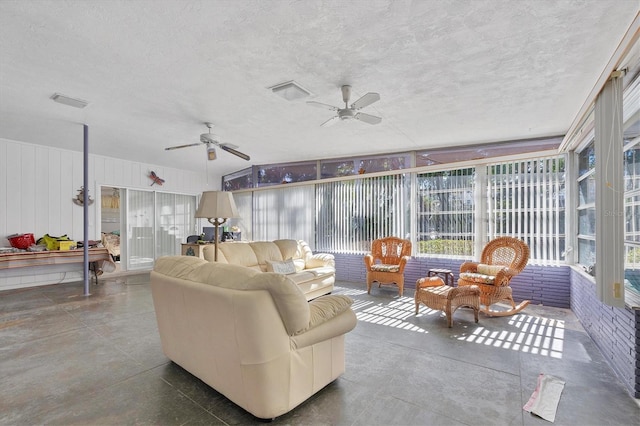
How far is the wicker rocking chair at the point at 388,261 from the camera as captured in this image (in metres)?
5.02

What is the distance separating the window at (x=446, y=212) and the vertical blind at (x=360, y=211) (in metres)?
0.33

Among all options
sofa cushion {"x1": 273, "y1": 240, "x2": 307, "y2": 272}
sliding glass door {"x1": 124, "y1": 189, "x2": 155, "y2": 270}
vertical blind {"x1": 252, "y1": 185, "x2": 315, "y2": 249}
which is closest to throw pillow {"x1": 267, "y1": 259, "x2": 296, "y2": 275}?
sofa cushion {"x1": 273, "y1": 240, "x2": 307, "y2": 272}

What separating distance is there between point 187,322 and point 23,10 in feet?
8.09

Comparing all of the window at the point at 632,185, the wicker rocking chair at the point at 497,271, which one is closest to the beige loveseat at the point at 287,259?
the wicker rocking chair at the point at 497,271

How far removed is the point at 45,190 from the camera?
235 inches

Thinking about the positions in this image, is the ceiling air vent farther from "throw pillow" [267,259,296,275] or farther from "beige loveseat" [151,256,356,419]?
"throw pillow" [267,259,296,275]

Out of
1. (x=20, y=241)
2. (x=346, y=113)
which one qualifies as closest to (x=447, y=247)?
(x=346, y=113)

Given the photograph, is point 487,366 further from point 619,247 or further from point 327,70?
point 327,70

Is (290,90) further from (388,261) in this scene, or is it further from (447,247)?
(447,247)

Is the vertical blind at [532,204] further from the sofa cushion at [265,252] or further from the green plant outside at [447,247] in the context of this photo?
the sofa cushion at [265,252]

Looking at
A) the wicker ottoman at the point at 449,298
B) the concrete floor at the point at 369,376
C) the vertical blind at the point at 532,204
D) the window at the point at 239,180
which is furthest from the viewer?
the window at the point at 239,180

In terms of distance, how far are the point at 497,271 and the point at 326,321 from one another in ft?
10.3

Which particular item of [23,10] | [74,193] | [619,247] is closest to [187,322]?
[23,10]

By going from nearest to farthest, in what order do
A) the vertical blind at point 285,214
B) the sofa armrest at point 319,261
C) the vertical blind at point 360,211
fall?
the sofa armrest at point 319,261, the vertical blind at point 360,211, the vertical blind at point 285,214
